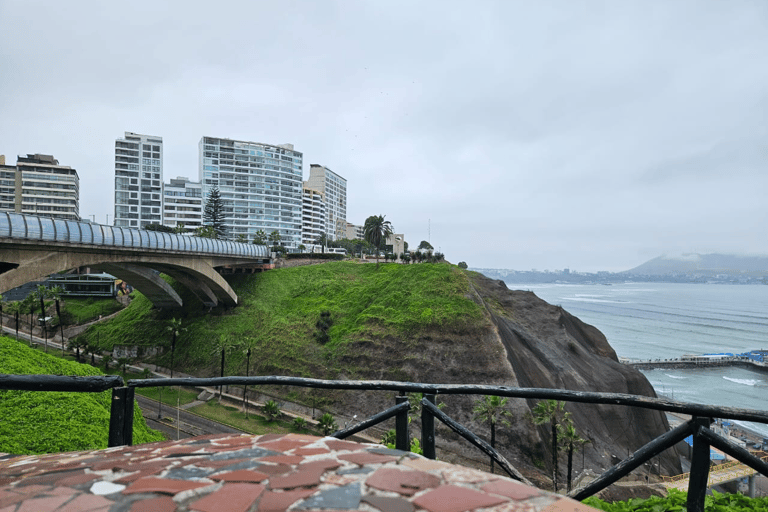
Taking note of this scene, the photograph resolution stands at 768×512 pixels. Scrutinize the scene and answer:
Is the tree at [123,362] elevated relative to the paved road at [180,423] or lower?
elevated

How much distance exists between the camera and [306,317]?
123 ft

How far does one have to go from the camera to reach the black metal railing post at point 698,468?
2357 millimetres

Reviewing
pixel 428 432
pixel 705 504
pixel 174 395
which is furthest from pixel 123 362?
pixel 705 504

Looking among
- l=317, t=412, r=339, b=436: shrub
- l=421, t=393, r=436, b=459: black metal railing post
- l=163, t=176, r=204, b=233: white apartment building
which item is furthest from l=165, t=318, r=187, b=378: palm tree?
l=163, t=176, r=204, b=233: white apartment building

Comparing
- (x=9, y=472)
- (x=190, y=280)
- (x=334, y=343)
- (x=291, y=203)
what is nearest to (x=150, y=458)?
(x=9, y=472)

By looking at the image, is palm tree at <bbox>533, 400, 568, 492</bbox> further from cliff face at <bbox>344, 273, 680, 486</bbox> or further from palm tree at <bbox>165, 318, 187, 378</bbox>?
palm tree at <bbox>165, 318, 187, 378</bbox>

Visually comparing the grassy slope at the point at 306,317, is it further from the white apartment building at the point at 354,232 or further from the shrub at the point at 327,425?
the white apartment building at the point at 354,232

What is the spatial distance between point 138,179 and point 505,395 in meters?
108

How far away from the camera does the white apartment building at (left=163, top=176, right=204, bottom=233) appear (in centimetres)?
9588

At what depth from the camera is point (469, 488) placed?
1.99 metres

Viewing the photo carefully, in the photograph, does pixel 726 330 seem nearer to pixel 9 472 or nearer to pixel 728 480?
pixel 728 480

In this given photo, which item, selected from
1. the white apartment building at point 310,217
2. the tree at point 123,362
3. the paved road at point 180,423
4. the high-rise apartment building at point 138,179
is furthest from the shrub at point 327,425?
the high-rise apartment building at point 138,179

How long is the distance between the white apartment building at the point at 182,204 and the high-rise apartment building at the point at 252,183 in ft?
9.64

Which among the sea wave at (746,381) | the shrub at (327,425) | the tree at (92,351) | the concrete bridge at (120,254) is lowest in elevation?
the sea wave at (746,381)
